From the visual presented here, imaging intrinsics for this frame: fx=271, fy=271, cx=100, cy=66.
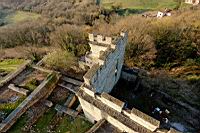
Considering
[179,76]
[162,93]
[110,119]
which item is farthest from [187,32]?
[110,119]

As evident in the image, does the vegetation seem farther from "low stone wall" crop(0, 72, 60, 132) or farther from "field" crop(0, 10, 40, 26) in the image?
"field" crop(0, 10, 40, 26)

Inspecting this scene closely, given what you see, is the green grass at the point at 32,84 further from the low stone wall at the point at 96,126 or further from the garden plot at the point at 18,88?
the low stone wall at the point at 96,126

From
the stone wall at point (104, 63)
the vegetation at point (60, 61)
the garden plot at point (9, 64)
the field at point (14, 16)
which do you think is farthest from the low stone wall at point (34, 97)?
the field at point (14, 16)

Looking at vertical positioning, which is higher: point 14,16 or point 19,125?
point 14,16

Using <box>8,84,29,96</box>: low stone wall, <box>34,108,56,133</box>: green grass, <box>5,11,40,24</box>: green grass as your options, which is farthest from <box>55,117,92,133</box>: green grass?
<box>5,11,40,24</box>: green grass

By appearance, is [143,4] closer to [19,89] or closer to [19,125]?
[19,89]

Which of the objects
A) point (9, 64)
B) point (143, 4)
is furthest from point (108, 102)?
point (143, 4)
